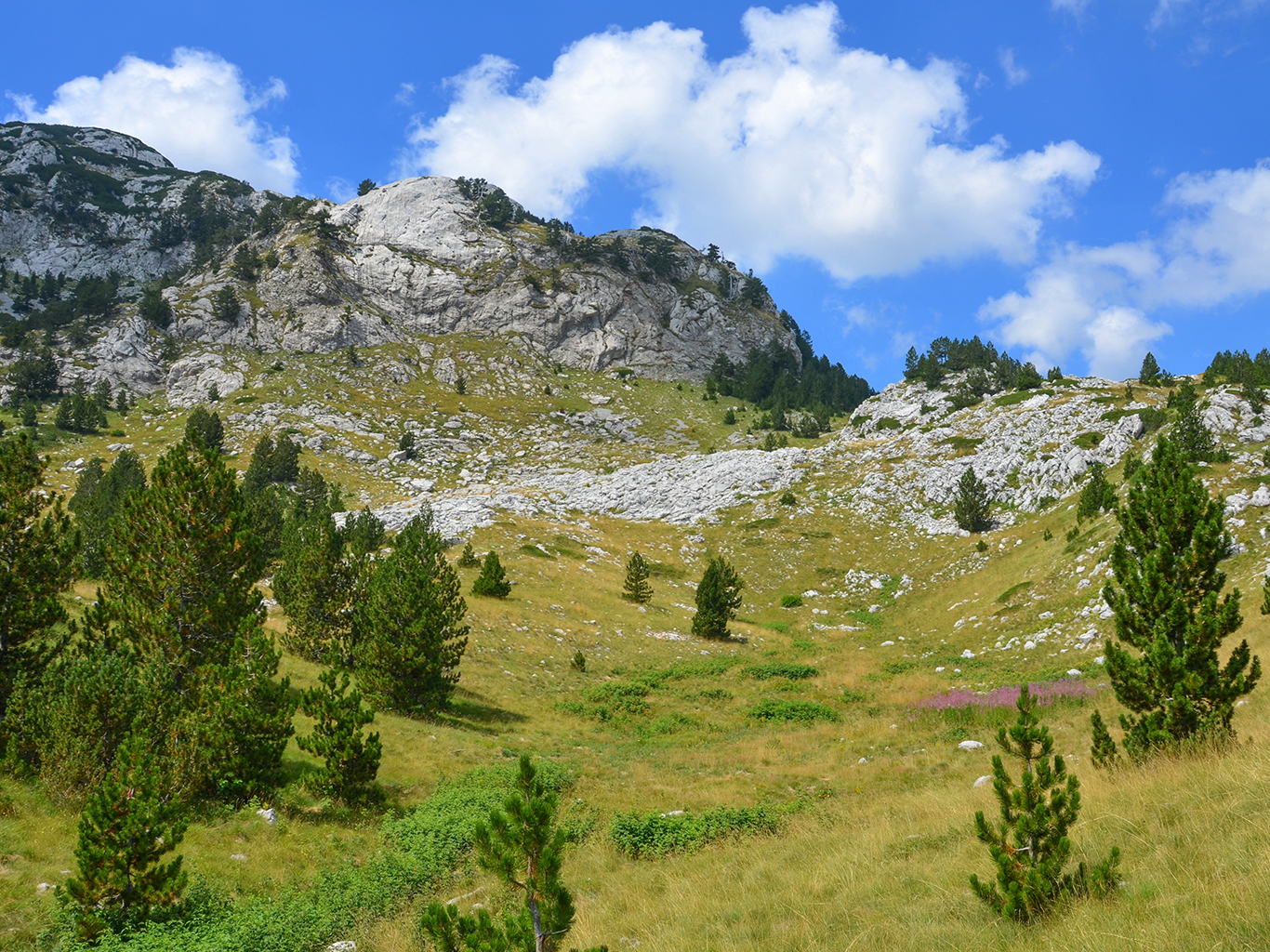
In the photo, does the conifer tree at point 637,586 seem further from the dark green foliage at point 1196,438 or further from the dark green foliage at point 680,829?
the dark green foliage at point 1196,438

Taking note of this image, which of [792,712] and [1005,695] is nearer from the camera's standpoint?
[1005,695]

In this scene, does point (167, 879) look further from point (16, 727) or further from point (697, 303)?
point (697, 303)

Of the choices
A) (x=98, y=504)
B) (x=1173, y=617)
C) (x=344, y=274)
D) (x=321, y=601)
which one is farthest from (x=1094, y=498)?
(x=344, y=274)

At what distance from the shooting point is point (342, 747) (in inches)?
509

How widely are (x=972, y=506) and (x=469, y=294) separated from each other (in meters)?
108

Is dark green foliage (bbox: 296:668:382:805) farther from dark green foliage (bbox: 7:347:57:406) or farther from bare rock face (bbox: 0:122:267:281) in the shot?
bare rock face (bbox: 0:122:267:281)

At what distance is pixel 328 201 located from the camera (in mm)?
143375

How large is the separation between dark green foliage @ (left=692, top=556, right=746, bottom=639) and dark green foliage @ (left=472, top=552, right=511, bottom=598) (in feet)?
35.1

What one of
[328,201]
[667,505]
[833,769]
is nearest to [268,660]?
[833,769]

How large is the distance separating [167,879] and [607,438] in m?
90.9

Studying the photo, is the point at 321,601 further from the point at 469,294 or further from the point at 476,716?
the point at 469,294

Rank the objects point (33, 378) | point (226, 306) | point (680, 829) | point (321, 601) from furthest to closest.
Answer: point (226, 306), point (33, 378), point (321, 601), point (680, 829)

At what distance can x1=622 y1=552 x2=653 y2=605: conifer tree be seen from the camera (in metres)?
39.2

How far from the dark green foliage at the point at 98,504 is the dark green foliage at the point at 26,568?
1.74m
